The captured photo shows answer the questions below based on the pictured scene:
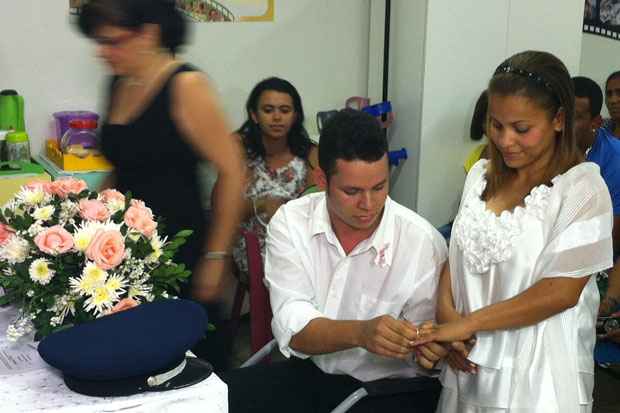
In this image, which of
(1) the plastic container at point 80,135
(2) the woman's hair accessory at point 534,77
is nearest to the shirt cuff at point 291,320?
(2) the woman's hair accessory at point 534,77

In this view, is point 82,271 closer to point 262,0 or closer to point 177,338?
point 177,338

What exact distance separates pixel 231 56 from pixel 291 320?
2.30m

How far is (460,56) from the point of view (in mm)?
3766

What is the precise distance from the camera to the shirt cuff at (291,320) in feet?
6.22

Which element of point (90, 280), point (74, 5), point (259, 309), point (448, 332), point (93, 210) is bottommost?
point (259, 309)

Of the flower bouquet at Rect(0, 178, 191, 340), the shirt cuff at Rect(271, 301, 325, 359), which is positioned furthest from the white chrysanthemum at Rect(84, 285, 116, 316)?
the shirt cuff at Rect(271, 301, 325, 359)

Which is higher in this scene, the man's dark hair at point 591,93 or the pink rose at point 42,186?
the man's dark hair at point 591,93

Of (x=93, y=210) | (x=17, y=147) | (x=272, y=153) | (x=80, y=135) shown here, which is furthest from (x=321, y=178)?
(x=17, y=147)

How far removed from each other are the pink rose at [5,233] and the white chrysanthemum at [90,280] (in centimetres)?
20

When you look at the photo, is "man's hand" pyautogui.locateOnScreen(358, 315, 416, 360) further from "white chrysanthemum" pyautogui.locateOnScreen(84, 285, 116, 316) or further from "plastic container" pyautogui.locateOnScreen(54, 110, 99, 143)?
"plastic container" pyautogui.locateOnScreen(54, 110, 99, 143)

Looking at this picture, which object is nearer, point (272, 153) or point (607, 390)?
point (607, 390)

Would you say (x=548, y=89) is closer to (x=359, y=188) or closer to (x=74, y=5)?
(x=359, y=188)

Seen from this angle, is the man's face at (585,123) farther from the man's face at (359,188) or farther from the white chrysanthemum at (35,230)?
the white chrysanthemum at (35,230)

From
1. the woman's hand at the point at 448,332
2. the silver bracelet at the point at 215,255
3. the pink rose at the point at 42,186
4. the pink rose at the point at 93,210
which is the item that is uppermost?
the pink rose at the point at 42,186
